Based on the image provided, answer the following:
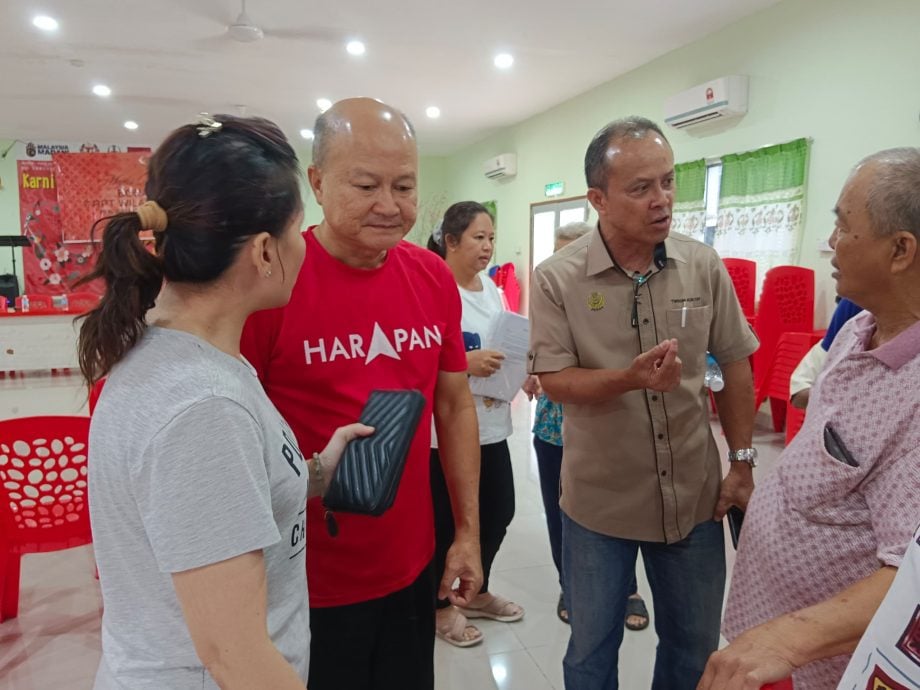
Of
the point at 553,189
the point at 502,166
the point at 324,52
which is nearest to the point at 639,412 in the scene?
the point at 324,52

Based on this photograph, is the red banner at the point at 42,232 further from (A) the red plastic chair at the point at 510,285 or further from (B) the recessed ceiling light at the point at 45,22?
(A) the red plastic chair at the point at 510,285

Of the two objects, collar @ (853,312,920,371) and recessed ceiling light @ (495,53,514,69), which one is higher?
recessed ceiling light @ (495,53,514,69)

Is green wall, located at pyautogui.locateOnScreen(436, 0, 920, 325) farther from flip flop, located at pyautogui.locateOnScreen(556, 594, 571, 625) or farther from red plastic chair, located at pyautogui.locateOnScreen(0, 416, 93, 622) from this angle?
red plastic chair, located at pyautogui.locateOnScreen(0, 416, 93, 622)

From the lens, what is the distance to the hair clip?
32.3 inches

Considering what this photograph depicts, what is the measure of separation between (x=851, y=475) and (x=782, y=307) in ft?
14.0

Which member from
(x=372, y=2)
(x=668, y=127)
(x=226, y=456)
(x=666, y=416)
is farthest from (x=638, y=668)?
(x=668, y=127)

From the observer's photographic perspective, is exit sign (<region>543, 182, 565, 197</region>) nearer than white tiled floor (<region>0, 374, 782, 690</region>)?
No

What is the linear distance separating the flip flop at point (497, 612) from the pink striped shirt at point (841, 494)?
1412 millimetres

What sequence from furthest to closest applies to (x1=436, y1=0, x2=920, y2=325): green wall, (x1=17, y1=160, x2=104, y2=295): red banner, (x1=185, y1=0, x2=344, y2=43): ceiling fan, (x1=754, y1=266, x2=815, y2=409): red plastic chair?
1. (x1=17, y1=160, x2=104, y2=295): red banner
2. (x1=185, y1=0, x2=344, y2=43): ceiling fan
3. (x1=754, y1=266, x2=815, y2=409): red plastic chair
4. (x1=436, y1=0, x2=920, y2=325): green wall

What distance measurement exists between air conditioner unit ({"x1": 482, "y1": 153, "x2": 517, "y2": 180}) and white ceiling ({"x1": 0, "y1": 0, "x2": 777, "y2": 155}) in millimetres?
739

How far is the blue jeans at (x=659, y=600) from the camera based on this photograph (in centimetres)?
→ 154

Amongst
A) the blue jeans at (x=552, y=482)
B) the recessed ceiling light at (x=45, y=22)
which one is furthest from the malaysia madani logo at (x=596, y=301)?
the recessed ceiling light at (x=45, y=22)

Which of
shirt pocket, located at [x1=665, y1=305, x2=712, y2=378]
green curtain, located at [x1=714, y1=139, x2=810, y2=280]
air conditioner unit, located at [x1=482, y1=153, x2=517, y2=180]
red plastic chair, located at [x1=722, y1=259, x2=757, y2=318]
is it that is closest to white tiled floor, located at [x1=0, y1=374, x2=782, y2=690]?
shirt pocket, located at [x1=665, y1=305, x2=712, y2=378]

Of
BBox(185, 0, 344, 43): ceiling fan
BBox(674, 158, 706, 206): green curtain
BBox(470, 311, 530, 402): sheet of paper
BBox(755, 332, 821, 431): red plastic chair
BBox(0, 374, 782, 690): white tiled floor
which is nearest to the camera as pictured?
BBox(0, 374, 782, 690): white tiled floor
